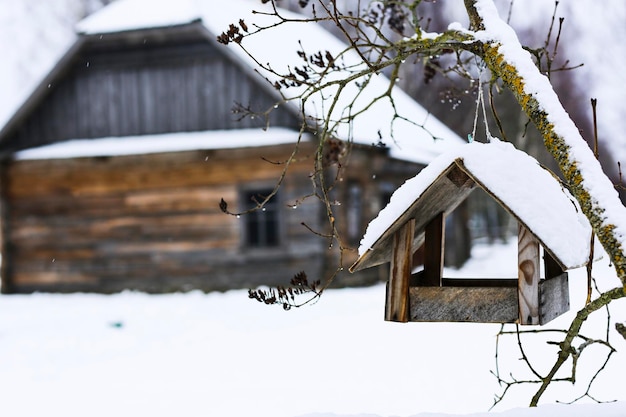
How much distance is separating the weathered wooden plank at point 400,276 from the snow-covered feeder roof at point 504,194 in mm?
50

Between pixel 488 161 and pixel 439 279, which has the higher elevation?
pixel 488 161

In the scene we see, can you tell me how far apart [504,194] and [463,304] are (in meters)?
0.53

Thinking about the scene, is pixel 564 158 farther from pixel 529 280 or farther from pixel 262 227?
pixel 262 227

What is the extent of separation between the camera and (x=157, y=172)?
1481 cm

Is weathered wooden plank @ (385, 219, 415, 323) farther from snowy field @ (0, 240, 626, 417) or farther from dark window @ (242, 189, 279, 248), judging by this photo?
dark window @ (242, 189, 279, 248)

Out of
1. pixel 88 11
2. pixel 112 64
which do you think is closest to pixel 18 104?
pixel 112 64

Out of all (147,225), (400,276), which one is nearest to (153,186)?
(147,225)

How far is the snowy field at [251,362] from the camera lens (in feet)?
22.9

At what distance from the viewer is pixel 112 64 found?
15312mm

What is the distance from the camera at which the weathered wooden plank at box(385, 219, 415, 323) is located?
11.2 feet

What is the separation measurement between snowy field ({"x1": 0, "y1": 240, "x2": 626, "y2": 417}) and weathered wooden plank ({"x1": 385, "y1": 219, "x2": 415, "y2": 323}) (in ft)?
1.74

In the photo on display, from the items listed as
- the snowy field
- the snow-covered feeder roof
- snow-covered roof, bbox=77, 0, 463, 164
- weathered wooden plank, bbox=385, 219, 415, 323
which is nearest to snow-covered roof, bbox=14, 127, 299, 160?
snow-covered roof, bbox=77, 0, 463, 164

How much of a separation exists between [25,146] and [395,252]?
542 inches

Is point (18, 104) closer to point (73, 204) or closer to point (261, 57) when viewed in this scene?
point (73, 204)
